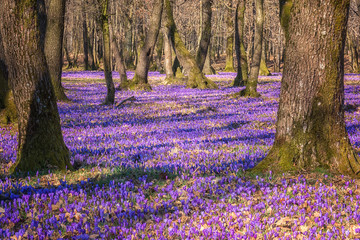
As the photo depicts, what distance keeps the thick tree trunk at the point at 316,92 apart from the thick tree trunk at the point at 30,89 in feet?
12.4

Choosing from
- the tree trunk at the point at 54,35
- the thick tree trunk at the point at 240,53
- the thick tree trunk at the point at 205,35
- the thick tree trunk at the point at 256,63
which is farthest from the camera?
the thick tree trunk at the point at 205,35

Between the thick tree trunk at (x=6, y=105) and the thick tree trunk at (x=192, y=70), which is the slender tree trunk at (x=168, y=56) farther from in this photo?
the thick tree trunk at (x=6, y=105)

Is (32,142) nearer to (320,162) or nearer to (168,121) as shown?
(320,162)

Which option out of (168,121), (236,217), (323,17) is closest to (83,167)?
(236,217)

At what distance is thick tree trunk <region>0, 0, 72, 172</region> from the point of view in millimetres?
5570

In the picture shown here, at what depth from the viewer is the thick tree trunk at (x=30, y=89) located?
5.57m

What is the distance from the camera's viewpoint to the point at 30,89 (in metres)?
5.73

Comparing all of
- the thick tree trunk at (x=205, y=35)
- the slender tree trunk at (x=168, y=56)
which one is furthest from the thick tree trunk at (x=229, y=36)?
the slender tree trunk at (x=168, y=56)

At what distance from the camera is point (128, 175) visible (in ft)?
19.4

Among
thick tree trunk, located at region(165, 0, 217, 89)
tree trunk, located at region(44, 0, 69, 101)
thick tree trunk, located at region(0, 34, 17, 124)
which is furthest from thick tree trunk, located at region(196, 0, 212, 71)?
thick tree trunk, located at region(0, 34, 17, 124)

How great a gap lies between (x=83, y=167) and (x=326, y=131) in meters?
4.18

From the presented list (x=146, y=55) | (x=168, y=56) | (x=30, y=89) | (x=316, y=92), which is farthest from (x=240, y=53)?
(x=30, y=89)

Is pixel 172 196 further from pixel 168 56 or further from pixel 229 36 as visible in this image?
pixel 229 36

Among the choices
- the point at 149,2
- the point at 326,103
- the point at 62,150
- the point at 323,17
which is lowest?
the point at 62,150
